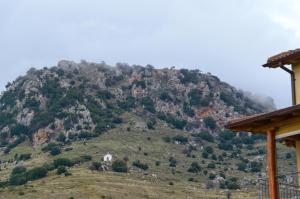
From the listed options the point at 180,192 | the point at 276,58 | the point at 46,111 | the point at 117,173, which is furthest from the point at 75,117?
the point at 276,58

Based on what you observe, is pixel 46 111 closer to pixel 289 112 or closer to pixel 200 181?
pixel 200 181

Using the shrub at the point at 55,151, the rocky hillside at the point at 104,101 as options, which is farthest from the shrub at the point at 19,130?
the shrub at the point at 55,151

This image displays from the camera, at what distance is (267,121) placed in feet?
65.6

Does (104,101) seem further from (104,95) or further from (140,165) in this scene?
(140,165)

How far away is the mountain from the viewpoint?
287 ft

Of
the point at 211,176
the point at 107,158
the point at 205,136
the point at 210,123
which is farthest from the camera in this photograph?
the point at 210,123

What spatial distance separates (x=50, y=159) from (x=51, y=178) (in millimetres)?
11493

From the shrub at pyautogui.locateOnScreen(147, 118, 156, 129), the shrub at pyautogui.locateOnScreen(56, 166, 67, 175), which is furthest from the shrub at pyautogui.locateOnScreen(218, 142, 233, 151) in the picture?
the shrub at pyautogui.locateOnScreen(56, 166, 67, 175)

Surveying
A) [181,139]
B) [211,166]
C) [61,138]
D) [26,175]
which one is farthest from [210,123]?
[26,175]

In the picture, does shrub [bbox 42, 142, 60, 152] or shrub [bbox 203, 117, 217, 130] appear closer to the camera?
shrub [bbox 42, 142, 60, 152]

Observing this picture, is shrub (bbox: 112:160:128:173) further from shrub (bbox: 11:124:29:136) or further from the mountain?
shrub (bbox: 11:124:29:136)

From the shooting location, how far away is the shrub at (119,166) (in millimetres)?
88500

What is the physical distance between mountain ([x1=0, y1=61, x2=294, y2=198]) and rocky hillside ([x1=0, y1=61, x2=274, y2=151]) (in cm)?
18

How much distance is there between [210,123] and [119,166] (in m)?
38.9
